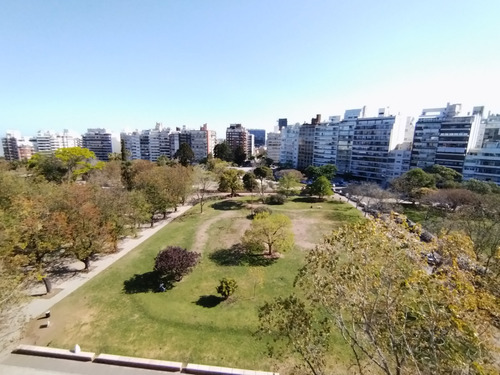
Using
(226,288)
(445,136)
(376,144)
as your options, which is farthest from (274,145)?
(226,288)

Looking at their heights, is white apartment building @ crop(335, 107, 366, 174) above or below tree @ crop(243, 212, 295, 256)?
above

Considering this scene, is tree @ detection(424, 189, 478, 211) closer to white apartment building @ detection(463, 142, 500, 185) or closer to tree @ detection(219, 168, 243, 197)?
white apartment building @ detection(463, 142, 500, 185)

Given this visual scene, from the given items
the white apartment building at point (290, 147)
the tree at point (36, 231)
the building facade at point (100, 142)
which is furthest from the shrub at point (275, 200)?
the building facade at point (100, 142)

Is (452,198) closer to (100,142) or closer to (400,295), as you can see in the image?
(400,295)

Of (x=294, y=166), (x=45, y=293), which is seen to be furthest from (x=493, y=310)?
(x=294, y=166)

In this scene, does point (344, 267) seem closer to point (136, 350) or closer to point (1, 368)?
point (136, 350)

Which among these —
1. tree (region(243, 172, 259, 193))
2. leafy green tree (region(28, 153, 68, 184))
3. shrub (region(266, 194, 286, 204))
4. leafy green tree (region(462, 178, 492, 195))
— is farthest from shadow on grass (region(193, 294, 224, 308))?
leafy green tree (region(28, 153, 68, 184))
